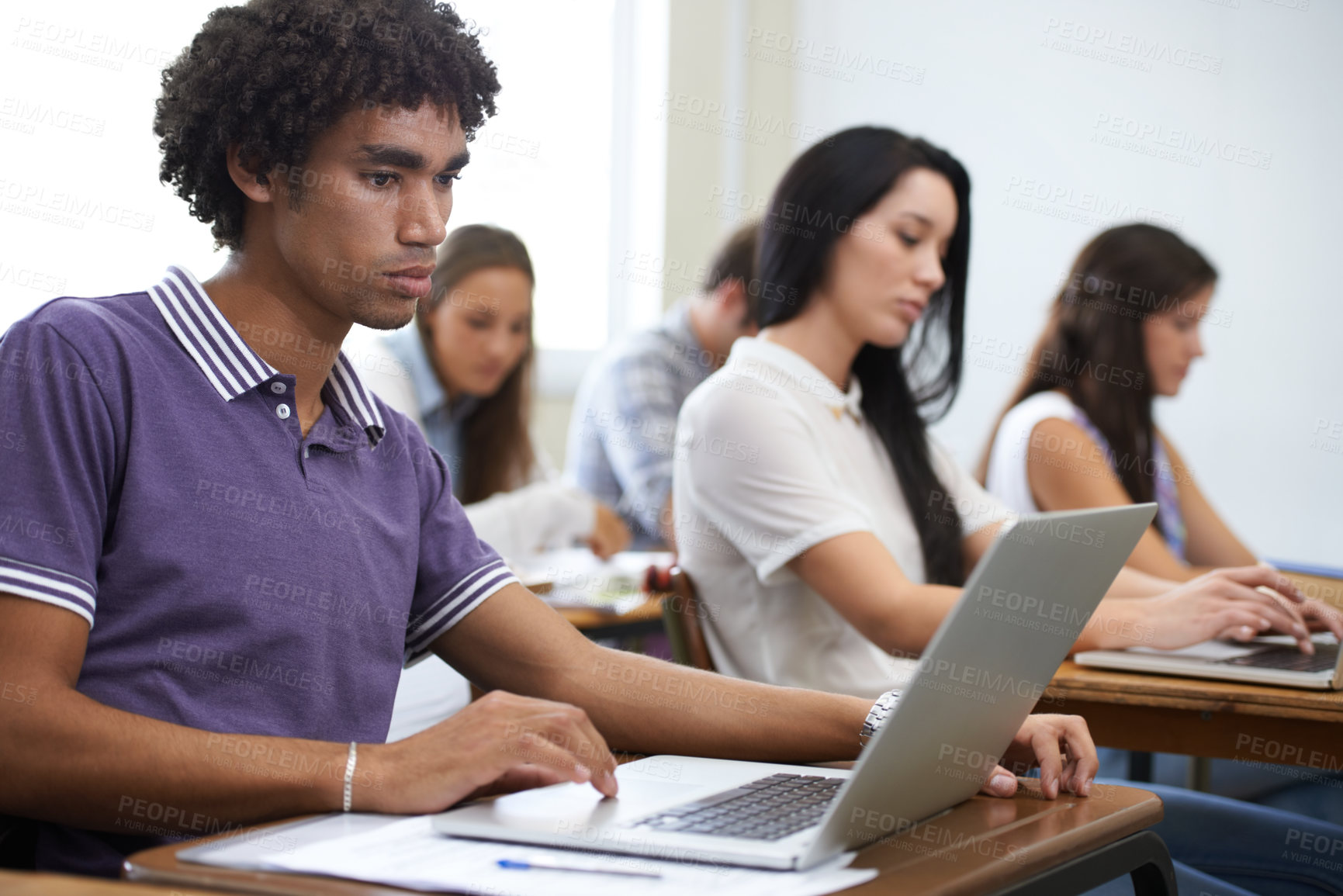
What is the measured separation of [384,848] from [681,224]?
4.25m

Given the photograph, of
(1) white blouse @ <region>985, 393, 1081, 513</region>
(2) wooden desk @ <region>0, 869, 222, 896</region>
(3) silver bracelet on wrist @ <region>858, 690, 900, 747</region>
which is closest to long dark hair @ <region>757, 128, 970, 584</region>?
(1) white blouse @ <region>985, 393, 1081, 513</region>

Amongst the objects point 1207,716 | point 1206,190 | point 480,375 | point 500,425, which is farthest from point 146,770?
point 1206,190

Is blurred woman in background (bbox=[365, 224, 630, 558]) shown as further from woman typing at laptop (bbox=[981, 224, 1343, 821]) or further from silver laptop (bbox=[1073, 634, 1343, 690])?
silver laptop (bbox=[1073, 634, 1343, 690])

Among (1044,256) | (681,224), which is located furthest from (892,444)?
(681,224)

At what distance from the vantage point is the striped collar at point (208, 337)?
104cm

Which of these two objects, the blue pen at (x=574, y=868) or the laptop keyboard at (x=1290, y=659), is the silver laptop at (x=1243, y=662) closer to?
the laptop keyboard at (x=1290, y=659)

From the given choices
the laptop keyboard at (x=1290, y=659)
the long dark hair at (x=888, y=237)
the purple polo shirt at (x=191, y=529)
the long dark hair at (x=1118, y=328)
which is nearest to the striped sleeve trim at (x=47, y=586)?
the purple polo shirt at (x=191, y=529)

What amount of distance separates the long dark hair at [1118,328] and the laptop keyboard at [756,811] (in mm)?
1796

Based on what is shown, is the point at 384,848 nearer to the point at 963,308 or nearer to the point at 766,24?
the point at 963,308

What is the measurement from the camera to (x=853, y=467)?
6.12ft

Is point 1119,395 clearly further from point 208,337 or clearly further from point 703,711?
point 208,337

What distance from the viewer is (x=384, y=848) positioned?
0.75 metres

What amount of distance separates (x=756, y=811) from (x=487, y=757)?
7.9 inches

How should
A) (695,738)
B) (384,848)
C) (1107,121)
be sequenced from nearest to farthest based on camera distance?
(384,848) → (695,738) → (1107,121)
